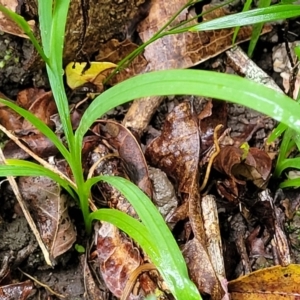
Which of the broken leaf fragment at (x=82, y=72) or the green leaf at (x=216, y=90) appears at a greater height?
the broken leaf fragment at (x=82, y=72)

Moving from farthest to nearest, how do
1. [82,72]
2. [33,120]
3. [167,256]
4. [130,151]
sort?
[82,72], [130,151], [33,120], [167,256]

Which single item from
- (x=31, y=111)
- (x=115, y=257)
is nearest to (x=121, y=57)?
(x=31, y=111)

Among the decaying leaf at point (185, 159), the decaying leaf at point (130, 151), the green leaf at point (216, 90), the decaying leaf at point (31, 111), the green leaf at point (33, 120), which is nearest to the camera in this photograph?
the green leaf at point (216, 90)

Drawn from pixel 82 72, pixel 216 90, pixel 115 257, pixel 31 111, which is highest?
pixel 82 72

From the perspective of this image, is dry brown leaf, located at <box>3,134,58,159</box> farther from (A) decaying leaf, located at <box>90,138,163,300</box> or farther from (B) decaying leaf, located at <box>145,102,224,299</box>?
(B) decaying leaf, located at <box>145,102,224,299</box>

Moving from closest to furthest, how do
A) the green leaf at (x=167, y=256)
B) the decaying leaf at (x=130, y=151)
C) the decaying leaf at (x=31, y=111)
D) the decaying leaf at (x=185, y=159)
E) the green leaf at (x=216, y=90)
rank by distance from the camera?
the green leaf at (x=216, y=90)
the green leaf at (x=167, y=256)
the decaying leaf at (x=185, y=159)
the decaying leaf at (x=130, y=151)
the decaying leaf at (x=31, y=111)

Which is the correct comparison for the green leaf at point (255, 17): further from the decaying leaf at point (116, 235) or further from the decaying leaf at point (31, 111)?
the decaying leaf at point (31, 111)

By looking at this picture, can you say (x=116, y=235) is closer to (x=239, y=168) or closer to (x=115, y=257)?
(x=115, y=257)

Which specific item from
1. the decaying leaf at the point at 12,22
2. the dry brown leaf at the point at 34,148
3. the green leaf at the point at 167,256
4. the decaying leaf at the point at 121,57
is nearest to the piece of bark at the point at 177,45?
the decaying leaf at the point at 121,57
